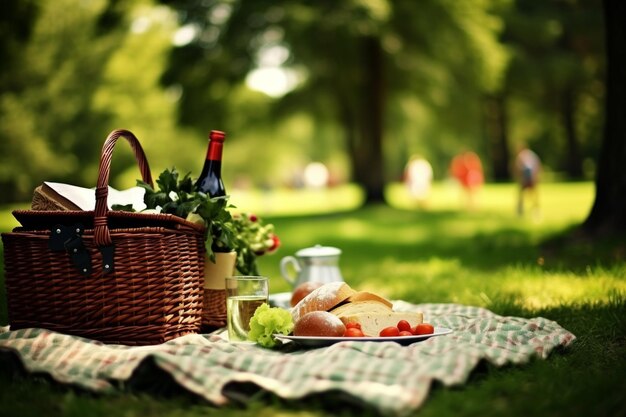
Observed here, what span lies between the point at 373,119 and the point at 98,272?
15526 millimetres

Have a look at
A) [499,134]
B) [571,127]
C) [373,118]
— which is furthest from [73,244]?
[499,134]

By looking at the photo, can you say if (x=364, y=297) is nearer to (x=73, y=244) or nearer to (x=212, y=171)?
(x=212, y=171)

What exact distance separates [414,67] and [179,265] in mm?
16354

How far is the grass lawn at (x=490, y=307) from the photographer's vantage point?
8.11 feet

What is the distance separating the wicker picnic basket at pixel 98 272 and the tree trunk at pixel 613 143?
16.0ft

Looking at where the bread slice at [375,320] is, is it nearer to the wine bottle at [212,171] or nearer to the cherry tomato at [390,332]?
the cherry tomato at [390,332]

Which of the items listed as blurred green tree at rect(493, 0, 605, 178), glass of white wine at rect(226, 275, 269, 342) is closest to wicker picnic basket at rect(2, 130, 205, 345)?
glass of white wine at rect(226, 275, 269, 342)

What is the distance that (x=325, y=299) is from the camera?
3.54m

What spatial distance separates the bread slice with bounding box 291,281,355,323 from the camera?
Answer: 139 inches

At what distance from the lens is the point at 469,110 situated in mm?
21781

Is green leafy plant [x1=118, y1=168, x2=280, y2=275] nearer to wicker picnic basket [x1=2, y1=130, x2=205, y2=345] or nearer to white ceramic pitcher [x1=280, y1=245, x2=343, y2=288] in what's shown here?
wicker picnic basket [x1=2, y1=130, x2=205, y2=345]

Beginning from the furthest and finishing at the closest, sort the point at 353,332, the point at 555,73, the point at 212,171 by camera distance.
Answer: the point at 555,73 < the point at 212,171 < the point at 353,332

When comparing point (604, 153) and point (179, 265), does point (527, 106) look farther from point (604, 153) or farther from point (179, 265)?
point (179, 265)

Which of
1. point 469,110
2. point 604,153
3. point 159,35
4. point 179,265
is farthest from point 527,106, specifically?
point 179,265
